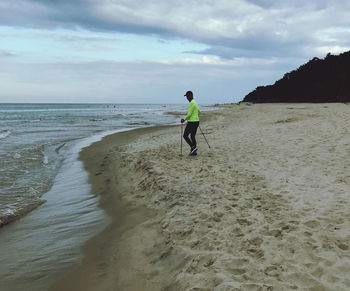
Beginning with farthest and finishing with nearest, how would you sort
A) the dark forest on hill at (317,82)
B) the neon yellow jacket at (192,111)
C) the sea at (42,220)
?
the dark forest on hill at (317,82) → the neon yellow jacket at (192,111) → the sea at (42,220)

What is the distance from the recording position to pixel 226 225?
14.9ft

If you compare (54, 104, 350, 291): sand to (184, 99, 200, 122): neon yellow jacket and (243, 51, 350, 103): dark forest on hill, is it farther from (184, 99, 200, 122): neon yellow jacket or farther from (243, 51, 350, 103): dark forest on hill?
(243, 51, 350, 103): dark forest on hill

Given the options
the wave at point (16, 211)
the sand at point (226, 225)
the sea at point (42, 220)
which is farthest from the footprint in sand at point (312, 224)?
the wave at point (16, 211)

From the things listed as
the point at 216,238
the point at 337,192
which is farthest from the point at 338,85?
the point at 216,238

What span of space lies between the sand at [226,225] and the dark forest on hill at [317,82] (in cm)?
3621

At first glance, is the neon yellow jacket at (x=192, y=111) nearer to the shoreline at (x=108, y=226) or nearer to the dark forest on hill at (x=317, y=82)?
the shoreline at (x=108, y=226)

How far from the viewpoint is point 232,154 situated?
991 cm

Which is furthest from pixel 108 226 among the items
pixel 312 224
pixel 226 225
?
pixel 312 224

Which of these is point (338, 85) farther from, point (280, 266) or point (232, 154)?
point (280, 266)

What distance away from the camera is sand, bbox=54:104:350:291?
3.32 m

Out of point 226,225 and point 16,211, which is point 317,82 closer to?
point 226,225

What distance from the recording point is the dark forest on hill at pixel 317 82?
4153 cm

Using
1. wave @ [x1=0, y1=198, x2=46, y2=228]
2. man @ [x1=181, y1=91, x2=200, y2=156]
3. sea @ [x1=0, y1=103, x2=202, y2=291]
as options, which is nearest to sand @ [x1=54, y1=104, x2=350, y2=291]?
sea @ [x1=0, y1=103, x2=202, y2=291]

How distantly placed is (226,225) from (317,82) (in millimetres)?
50993
